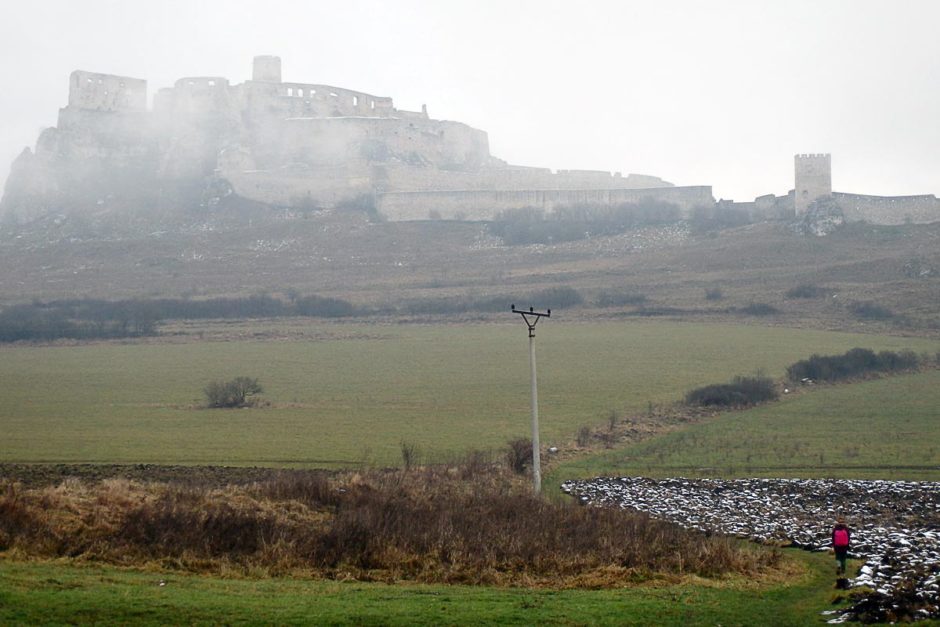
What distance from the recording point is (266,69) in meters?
81.6

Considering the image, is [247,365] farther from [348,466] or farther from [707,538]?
[707,538]

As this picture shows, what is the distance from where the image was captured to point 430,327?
53.2 meters

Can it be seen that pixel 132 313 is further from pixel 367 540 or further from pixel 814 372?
pixel 367 540

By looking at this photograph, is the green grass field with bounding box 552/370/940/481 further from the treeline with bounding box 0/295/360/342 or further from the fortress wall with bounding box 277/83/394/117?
the fortress wall with bounding box 277/83/394/117

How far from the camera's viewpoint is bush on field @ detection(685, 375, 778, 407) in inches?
1284

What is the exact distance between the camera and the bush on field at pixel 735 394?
32.6 meters

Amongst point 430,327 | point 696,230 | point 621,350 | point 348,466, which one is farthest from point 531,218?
point 348,466

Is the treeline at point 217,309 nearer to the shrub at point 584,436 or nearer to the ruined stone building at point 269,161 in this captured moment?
the ruined stone building at point 269,161

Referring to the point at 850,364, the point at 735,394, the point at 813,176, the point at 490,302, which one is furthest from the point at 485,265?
the point at 735,394

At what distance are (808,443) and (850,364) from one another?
42.6ft

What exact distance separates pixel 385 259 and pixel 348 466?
45135 mm

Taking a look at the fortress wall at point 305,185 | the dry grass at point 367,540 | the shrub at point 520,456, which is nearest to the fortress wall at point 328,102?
the fortress wall at point 305,185

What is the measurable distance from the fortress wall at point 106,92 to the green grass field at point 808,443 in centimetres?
5996

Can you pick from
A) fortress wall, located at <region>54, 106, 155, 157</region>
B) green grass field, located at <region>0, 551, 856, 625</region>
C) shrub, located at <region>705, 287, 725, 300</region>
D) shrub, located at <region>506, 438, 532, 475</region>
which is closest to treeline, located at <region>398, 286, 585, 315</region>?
shrub, located at <region>705, 287, 725, 300</region>
